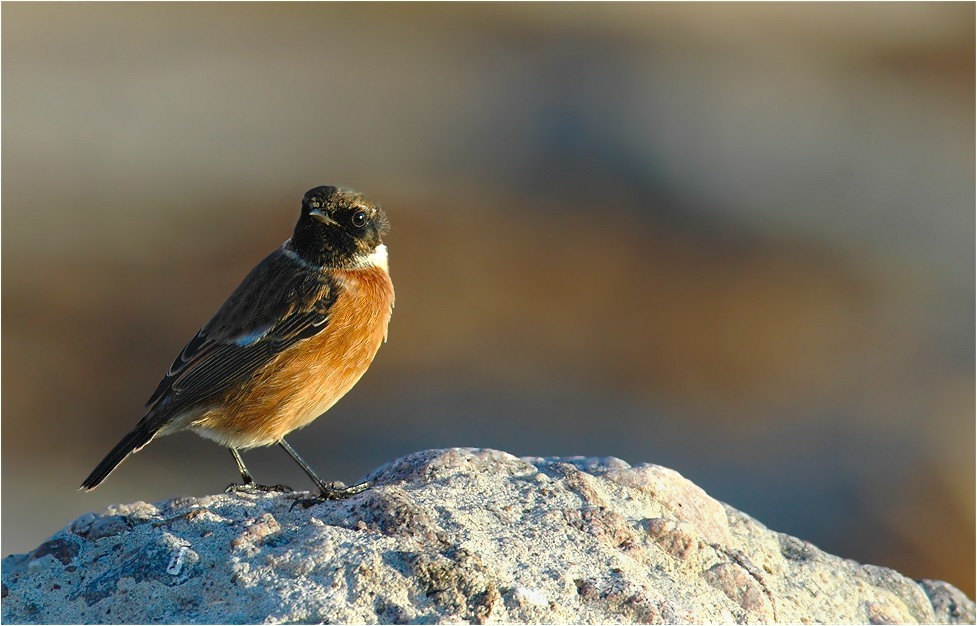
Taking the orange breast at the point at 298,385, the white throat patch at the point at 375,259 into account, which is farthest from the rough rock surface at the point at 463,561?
the white throat patch at the point at 375,259

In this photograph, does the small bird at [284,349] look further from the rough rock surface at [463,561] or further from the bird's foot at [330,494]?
the rough rock surface at [463,561]

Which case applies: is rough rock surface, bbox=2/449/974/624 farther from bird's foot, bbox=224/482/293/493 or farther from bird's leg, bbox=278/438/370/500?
bird's foot, bbox=224/482/293/493

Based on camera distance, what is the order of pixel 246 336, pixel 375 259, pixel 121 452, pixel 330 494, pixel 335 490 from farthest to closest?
pixel 375 259, pixel 246 336, pixel 121 452, pixel 335 490, pixel 330 494

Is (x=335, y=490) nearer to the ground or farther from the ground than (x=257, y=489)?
farther from the ground

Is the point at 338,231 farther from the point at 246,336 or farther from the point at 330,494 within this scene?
the point at 330,494

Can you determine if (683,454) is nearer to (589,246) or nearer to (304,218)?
(589,246)

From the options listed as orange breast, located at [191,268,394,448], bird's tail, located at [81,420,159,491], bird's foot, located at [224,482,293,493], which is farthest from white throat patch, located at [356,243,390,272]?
bird's foot, located at [224,482,293,493]

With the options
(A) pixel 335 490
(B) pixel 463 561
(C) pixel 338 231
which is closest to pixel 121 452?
(A) pixel 335 490
